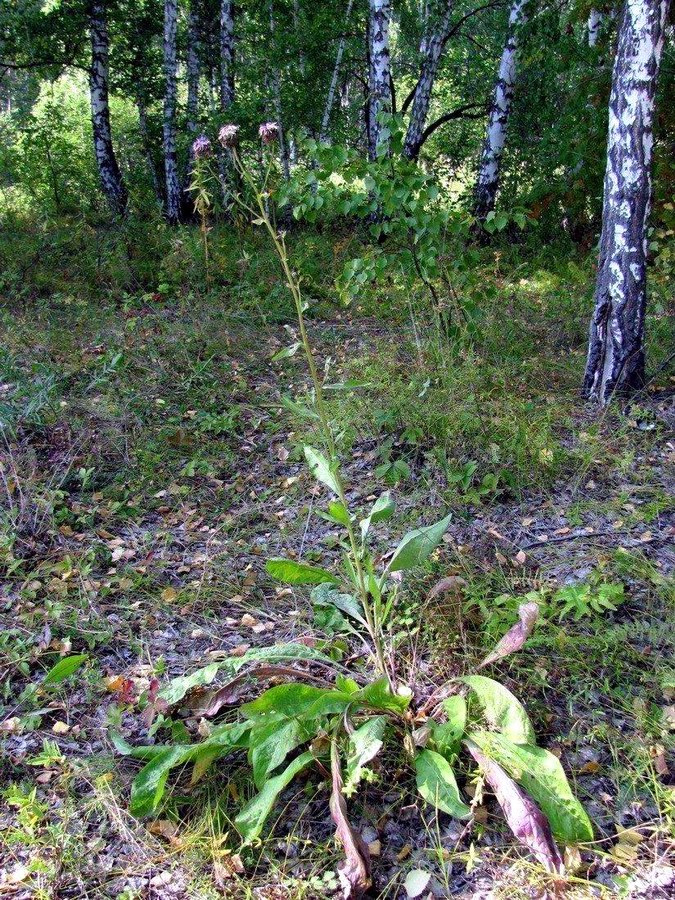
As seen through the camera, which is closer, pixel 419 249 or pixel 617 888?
pixel 617 888

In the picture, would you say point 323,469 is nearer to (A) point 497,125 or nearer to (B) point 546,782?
(B) point 546,782

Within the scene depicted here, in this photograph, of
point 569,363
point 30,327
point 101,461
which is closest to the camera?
point 101,461

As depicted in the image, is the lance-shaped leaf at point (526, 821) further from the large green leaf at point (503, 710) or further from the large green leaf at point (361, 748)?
the large green leaf at point (361, 748)

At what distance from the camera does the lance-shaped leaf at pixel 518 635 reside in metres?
2.29

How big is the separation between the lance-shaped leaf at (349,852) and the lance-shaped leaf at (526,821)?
0.43m

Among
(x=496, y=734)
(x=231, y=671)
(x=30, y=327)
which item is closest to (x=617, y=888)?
(x=496, y=734)

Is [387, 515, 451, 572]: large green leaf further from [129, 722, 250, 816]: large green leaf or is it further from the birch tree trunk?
the birch tree trunk

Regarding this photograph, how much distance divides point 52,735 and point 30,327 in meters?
4.51

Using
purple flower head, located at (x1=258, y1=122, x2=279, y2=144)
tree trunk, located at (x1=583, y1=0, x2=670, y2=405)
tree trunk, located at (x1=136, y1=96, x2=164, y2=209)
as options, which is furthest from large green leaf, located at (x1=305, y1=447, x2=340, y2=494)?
tree trunk, located at (x1=136, y1=96, x2=164, y2=209)

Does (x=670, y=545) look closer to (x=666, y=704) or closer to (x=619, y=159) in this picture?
(x=666, y=704)

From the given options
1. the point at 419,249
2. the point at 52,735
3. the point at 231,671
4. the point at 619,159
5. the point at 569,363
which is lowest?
the point at 52,735

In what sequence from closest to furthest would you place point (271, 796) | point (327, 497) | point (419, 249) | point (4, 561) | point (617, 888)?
1. point (617, 888)
2. point (271, 796)
3. point (4, 561)
4. point (327, 497)
5. point (419, 249)

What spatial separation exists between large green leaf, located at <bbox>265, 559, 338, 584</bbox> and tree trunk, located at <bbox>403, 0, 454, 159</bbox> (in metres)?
8.44

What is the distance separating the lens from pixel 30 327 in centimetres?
596
